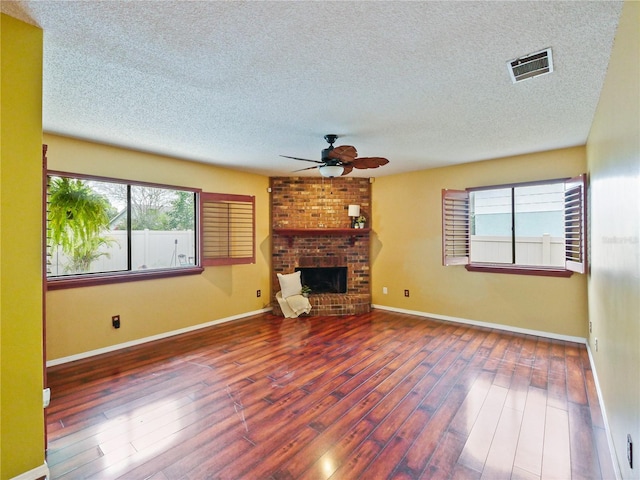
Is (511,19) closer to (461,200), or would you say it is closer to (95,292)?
(461,200)

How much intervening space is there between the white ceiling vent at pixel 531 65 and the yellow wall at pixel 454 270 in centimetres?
241

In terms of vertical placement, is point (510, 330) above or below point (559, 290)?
below

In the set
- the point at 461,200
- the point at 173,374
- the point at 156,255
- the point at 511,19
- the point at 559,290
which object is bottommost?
the point at 173,374

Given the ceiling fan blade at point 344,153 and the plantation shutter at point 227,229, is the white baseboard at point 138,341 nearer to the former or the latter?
the plantation shutter at point 227,229

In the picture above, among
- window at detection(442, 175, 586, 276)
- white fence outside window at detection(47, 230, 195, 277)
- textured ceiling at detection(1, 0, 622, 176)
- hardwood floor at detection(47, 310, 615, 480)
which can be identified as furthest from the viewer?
window at detection(442, 175, 586, 276)

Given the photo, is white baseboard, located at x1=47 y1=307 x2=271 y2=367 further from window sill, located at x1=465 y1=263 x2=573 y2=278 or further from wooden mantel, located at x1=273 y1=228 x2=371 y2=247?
window sill, located at x1=465 y1=263 x2=573 y2=278

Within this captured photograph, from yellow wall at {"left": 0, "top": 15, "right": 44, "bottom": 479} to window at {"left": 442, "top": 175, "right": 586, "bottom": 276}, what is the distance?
4.27 meters

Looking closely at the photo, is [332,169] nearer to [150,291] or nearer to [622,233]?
[622,233]

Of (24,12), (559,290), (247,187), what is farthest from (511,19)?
(247,187)

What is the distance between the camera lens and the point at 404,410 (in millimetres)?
2311

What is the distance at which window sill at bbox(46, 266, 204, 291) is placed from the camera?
3.17 metres

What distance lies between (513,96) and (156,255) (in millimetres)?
4349

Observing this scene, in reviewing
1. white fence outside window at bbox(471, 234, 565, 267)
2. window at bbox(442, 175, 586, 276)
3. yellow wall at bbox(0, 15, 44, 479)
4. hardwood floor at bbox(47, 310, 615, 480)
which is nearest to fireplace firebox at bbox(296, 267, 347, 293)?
hardwood floor at bbox(47, 310, 615, 480)

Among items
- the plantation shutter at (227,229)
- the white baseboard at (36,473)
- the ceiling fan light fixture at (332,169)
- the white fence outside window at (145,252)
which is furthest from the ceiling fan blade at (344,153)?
the white baseboard at (36,473)
